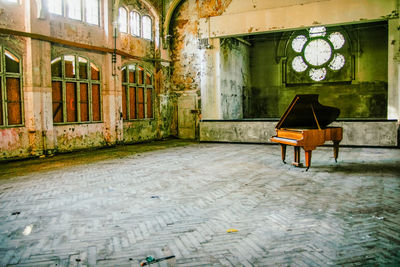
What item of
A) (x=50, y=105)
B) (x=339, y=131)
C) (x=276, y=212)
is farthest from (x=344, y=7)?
(x=50, y=105)

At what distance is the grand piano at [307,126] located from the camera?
6.48 m

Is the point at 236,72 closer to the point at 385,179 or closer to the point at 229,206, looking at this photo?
the point at 385,179

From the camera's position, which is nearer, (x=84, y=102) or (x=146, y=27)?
(x=84, y=102)

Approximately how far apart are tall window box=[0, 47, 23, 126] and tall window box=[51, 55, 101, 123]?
1060 mm

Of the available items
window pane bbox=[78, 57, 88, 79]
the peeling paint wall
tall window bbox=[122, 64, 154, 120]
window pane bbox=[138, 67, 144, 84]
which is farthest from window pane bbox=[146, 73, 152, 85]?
window pane bbox=[78, 57, 88, 79]

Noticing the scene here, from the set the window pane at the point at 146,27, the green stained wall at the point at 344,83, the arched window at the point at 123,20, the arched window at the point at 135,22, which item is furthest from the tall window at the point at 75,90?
the green stained wall at the point at 344,83

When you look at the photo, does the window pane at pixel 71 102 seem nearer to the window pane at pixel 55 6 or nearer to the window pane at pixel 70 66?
the window pane at pixel 70 66

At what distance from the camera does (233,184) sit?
566cm

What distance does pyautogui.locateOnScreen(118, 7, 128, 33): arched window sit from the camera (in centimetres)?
1191

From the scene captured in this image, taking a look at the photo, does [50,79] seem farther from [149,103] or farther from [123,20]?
[149,103]

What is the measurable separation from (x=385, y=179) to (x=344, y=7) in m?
7.08

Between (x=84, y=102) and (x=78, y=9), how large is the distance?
307 cm

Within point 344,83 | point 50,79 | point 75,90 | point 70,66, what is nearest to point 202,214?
point 50,79

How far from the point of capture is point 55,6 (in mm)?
9609
